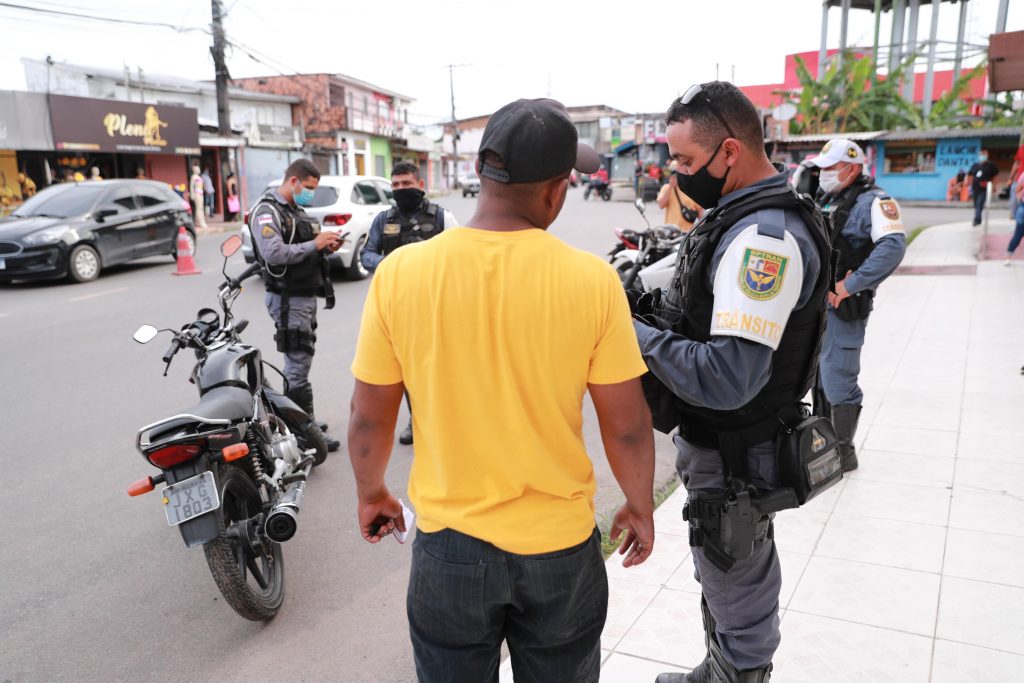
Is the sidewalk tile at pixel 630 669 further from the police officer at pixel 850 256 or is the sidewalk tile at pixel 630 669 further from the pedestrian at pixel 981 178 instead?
the pedestrian at pixel 981 178

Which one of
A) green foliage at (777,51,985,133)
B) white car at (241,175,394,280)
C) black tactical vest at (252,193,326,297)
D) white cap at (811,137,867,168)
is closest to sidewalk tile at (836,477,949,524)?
white cap at (811,137,867,168)

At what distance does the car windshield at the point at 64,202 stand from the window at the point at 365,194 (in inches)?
168

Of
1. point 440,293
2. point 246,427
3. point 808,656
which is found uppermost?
point 440,293

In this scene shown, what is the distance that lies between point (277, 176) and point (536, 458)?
30.4 metres

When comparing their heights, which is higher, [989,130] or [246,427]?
[989,130]

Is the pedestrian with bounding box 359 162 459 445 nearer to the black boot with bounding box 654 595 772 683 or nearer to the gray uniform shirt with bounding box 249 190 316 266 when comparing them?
the gray uniform shirt with bounding box 249 190 316 266

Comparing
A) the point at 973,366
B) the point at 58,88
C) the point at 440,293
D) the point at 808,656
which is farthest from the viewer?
the point at 58,88

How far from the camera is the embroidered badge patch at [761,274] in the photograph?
1.92 m

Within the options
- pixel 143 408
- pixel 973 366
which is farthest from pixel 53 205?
pixel 973 366

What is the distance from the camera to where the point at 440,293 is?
1.56 meters

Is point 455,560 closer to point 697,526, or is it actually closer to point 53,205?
point 697,526

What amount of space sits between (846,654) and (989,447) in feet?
8.67

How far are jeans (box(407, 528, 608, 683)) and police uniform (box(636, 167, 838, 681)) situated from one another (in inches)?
23.2

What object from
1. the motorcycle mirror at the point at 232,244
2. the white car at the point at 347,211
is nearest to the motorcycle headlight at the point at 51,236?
the white car at the point at 347,211
